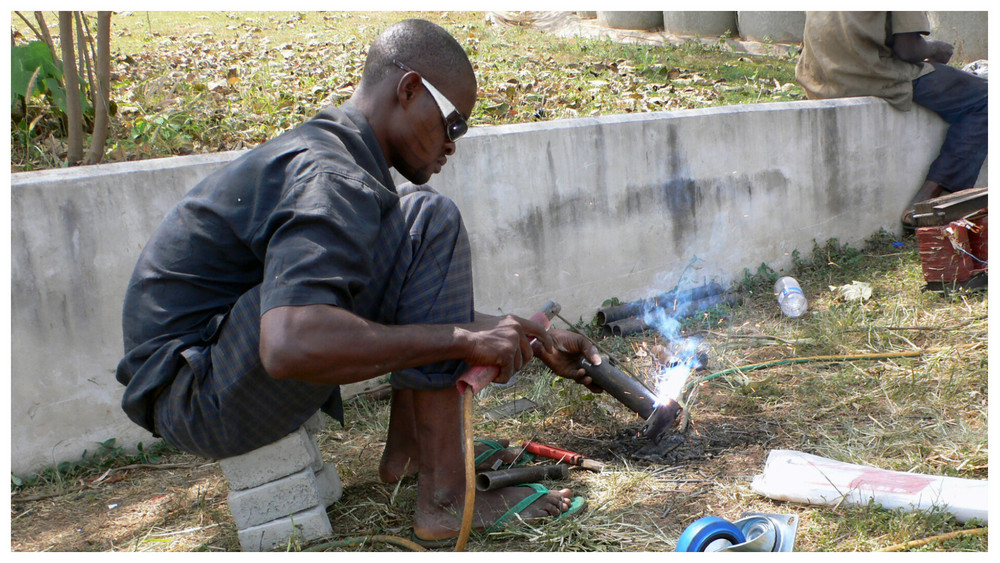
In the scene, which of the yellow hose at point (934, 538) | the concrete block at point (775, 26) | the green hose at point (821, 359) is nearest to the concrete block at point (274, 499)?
the yellow hose at point (934, 538)

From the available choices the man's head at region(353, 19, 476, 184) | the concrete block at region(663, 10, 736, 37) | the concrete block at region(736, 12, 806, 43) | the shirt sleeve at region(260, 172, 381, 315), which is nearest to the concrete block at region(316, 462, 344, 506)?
the shirt sleeve at region(260, 172, 381, 315)

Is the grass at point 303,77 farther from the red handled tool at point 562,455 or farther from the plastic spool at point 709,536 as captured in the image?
the plastic spool at point 709,536

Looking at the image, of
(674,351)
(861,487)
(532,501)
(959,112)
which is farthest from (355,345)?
(959,112)

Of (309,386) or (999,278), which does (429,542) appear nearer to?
(309,386)

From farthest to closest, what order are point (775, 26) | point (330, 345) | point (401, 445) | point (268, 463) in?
point (775, 26) → point (401, 445) → point (268, 463) → point (330, 345)

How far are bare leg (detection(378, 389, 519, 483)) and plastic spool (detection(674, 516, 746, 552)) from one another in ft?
2.82

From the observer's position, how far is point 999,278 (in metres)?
4.12

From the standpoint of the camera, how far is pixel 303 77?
5.74 meters

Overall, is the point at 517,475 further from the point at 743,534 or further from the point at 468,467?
the point at 743,534

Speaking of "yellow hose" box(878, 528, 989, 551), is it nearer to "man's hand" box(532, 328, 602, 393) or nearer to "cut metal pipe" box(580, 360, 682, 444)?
"cut metal pipe" box(580, 360, 682, 444)

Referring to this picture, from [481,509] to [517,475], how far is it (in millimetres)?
203

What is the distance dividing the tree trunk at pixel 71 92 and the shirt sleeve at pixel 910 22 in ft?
16.0

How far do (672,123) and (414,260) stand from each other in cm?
267

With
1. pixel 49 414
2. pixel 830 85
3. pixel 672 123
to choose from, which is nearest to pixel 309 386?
pixel 49 414
